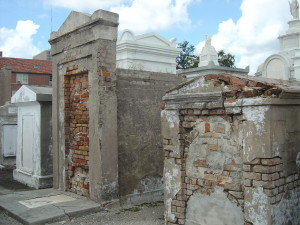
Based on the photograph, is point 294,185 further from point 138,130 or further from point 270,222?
point 138,130

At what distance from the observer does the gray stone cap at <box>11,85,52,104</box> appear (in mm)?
7734

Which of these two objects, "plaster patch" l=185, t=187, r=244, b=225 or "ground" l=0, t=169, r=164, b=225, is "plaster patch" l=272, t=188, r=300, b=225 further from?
"ground" l=0, t=169, r=164, b=225

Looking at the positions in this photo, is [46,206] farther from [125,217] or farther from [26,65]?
[26,65]

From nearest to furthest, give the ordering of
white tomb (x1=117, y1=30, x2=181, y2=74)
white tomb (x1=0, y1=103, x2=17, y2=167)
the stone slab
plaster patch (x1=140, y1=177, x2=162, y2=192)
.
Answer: the stone slab
plaster patch (x1=140, y1=177, x2=162, y2=192)
white tomb (x1=117, y1=30, x2=181, y2=74)
white tomb (x1=0, y1=103, x2=17, y2=167)

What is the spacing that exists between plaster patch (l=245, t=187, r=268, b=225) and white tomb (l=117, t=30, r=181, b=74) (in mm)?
6367

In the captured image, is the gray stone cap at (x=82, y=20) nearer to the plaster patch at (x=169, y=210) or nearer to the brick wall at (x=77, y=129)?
the brick wall at (x=77, y=129)

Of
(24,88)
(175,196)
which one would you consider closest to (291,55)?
(24,88)

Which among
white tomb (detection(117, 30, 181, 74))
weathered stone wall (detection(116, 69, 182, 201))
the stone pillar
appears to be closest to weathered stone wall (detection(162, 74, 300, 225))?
the stone pillar

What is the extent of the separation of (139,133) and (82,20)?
7.68 feet

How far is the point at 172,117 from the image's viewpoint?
14.9ft

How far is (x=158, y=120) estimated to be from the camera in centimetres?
673

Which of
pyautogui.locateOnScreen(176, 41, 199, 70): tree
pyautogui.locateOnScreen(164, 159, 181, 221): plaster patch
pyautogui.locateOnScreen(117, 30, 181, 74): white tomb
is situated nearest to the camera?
pyautogui.locateOnScreen(164, 159, 181, 221): plaster patch

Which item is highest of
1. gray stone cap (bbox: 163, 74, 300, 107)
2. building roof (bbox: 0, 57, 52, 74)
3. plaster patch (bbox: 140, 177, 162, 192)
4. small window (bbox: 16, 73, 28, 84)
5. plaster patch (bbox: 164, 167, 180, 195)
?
building roof (bbox: 0, 57, 52, 74)

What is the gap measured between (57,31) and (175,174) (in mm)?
4046
